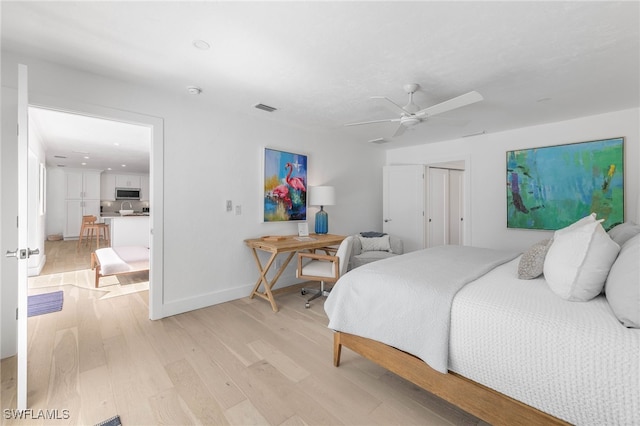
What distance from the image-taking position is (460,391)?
1452 millimetres

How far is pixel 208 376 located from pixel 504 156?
4705mm

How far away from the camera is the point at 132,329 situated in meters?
2.69

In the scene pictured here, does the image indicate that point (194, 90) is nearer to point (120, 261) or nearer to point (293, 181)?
point (293, 181)

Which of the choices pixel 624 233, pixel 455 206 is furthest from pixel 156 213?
pixel 455 206

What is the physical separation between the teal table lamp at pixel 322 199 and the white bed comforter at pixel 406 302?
2028 millimetres

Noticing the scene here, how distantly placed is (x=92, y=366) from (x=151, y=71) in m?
A: 2.46

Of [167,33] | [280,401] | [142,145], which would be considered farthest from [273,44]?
[142,145]

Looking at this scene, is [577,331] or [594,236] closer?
[577,331]

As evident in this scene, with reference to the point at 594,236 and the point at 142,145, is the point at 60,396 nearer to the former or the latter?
the point at 594,236

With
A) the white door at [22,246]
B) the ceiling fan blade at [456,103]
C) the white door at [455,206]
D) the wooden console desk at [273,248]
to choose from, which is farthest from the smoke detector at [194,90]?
the white door at [455,206]

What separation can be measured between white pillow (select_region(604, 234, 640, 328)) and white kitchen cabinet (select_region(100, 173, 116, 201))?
12.5m

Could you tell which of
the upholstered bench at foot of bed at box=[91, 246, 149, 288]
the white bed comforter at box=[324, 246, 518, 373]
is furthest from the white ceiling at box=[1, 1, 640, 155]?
the upholstered bench at foot of bed at box=[91, 246, 149, 288]

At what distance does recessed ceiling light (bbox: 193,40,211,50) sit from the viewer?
1982mm

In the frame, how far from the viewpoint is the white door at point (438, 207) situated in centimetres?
540
